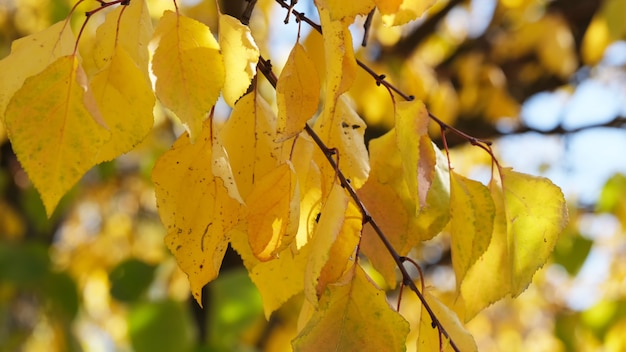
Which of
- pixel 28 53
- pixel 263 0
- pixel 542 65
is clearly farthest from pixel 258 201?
pixel 542 65

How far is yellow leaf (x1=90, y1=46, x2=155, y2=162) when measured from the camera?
1.41 ft

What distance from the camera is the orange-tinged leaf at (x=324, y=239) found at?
0.40 metres

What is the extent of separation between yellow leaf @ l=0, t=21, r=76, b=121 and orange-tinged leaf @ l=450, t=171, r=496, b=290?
25 centimetres

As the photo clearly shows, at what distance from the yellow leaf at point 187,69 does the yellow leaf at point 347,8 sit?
7cm

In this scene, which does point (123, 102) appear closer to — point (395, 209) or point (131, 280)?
point (395, 209)

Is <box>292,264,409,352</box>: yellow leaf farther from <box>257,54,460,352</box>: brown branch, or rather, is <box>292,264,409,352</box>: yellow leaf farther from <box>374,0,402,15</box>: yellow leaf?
<box>374,0,402,15</box>: yellow leaf

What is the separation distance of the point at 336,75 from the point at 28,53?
183 mm

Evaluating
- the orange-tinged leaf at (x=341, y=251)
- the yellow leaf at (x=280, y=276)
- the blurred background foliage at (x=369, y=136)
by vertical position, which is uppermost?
the orange-tinged leaf at (x=341, y=251)

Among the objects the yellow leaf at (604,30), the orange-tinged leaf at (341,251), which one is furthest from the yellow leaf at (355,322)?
the yellow leaf at (604,30)

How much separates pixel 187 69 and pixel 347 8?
9 cm

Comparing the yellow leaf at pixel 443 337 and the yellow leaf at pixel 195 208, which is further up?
the yellow leaf at pixel 195 208

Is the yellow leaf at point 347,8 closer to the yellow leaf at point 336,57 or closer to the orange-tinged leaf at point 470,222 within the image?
the yellow leaf at point 336,57

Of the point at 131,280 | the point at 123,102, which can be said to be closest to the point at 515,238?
the point at 123,102

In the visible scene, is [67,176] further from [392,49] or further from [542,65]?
[542,65]
